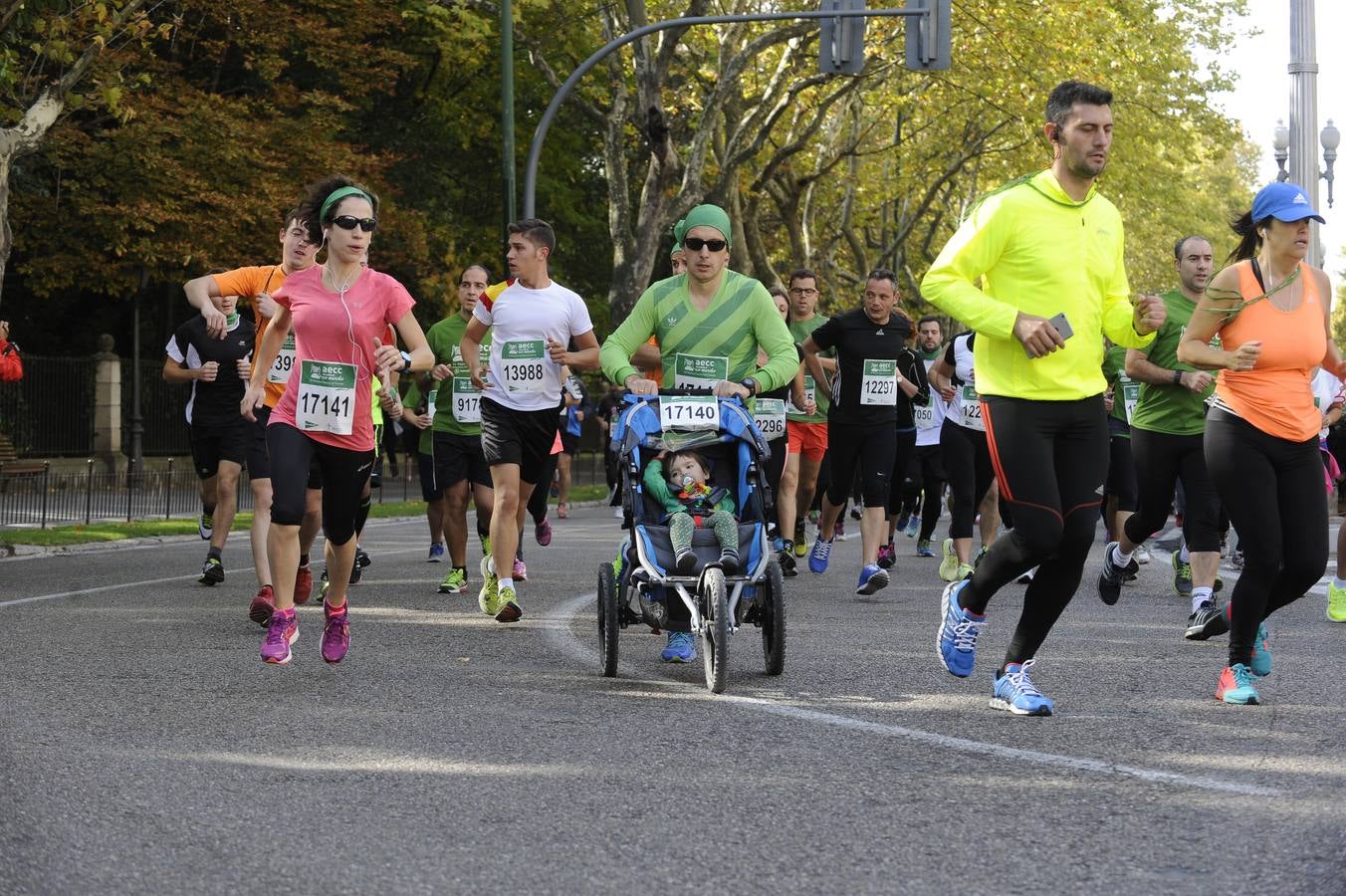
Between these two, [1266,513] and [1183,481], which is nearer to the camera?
[1266,513]

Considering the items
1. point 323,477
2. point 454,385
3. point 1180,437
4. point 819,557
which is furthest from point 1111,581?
point 323,477

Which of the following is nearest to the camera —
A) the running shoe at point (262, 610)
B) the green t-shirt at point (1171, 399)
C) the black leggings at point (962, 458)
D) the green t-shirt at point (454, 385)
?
the running shoe at point (262, 610)

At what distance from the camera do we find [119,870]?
184 inches

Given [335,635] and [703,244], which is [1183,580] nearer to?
[703,244]

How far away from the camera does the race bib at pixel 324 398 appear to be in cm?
823

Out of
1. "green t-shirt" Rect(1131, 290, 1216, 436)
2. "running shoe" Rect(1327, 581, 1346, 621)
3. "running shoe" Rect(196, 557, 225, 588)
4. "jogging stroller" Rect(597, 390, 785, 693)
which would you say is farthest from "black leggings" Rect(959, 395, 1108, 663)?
"running shoe" Rect(196, 557, 225, 588)

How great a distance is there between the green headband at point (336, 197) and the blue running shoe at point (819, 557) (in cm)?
627

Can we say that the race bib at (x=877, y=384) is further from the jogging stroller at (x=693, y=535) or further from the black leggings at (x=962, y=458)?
the jogging stroller at (x=693, y=535)

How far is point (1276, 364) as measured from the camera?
24.6 ft

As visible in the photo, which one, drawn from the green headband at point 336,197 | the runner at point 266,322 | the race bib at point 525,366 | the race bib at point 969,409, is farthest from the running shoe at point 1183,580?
the green headband at point 336,197

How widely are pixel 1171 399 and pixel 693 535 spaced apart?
3249mm

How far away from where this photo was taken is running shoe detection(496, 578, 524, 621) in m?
9.86

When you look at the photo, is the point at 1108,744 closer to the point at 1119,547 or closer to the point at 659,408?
the point at 659,408

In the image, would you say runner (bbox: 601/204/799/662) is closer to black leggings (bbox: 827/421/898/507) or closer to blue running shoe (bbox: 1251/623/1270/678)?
blue running shoe (bbox: 1251/623/1270/678)
